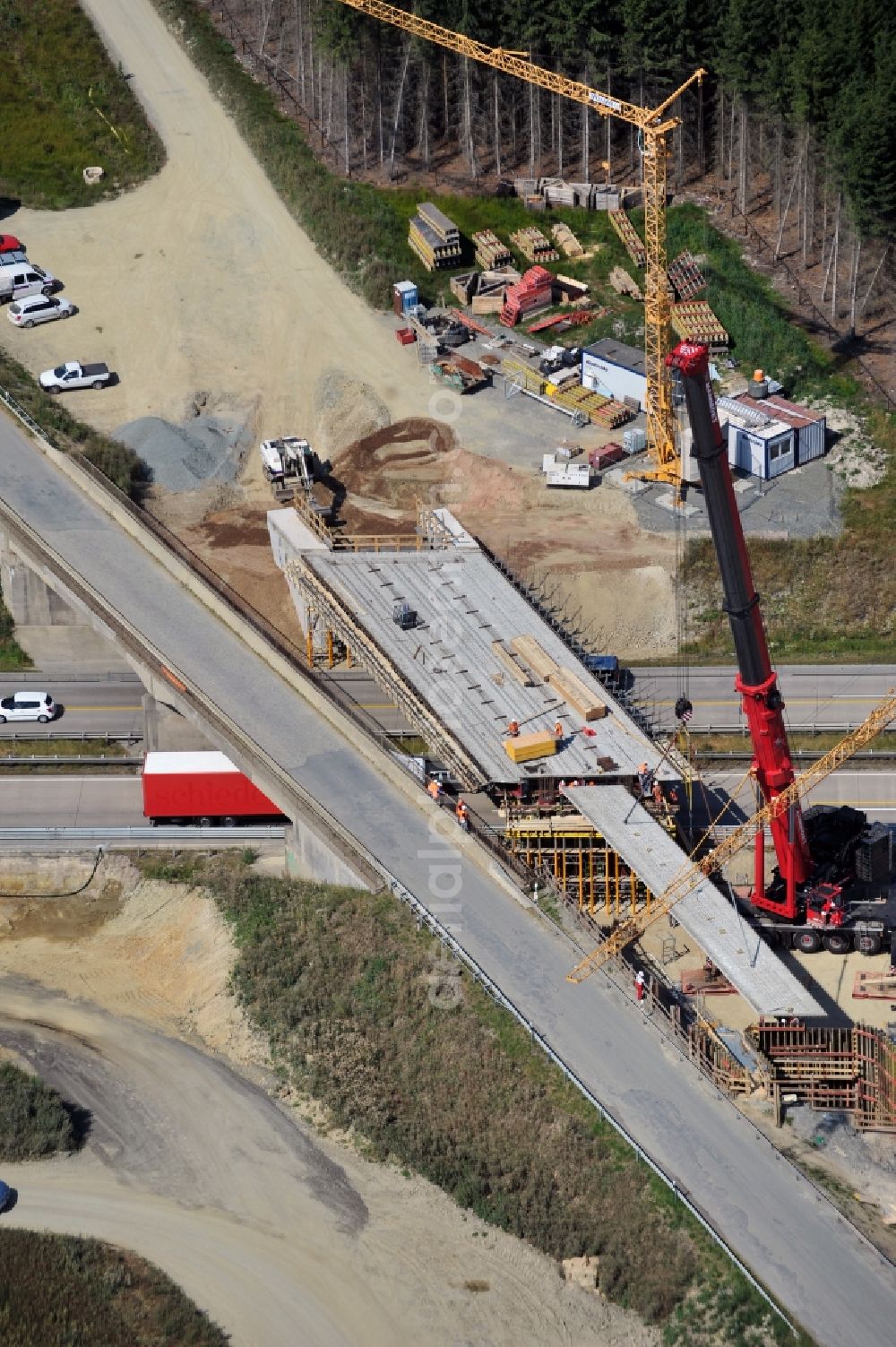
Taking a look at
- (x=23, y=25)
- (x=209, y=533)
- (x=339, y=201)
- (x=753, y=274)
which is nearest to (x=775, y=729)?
(x=209, y=533)

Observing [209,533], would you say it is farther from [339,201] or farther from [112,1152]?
[112,1152]

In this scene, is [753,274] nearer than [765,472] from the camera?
No

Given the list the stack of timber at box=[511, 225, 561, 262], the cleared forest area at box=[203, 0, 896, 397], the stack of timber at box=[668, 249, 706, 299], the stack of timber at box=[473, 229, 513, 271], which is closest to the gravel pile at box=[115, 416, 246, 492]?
the stack of timber at box=[473, 229, 513, 271]

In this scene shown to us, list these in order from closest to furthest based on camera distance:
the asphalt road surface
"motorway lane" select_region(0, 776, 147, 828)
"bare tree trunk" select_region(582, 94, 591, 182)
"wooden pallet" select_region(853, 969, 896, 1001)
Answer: the asphalt road surface < "wooden pallet" select_region(853, 969, 896, 1001) < "motorway lane" select_region(0, 776, 147, 828) < "bare tree trunk" select_region(582, 94, 591, 182)

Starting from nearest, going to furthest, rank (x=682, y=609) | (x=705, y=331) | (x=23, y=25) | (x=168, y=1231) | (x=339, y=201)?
(x=168, y=1231)
(x=682, y=609)
(x=705, y=331)
(x=339, y=201)
(x=23, y=25)

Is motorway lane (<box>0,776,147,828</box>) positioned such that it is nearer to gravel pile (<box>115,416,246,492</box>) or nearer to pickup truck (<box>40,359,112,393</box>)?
gravel pile (<box>115,416,246,492</box>)

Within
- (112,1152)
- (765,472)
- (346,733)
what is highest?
(765,472)
